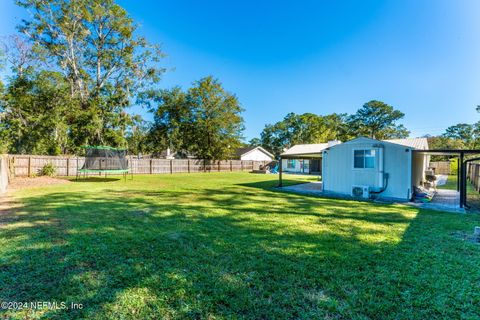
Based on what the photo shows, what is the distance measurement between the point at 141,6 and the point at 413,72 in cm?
1766

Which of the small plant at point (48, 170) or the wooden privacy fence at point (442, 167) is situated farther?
the wooden privacy fence at point (442, 167)

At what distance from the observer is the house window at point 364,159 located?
8.48m

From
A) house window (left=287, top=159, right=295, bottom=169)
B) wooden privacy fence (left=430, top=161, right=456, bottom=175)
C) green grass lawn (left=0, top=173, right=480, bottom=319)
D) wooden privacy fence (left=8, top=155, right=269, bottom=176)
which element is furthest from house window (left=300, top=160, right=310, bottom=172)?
green grass lawn (left=0, top=173, right=480, bottom=319)

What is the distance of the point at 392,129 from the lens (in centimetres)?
4053

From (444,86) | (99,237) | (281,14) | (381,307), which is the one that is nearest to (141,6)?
(281,14)

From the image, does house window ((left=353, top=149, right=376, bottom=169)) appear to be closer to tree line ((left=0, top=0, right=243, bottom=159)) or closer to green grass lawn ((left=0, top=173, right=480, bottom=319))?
green grass lawn ((left=0, top=173, right=480, bottom=319))

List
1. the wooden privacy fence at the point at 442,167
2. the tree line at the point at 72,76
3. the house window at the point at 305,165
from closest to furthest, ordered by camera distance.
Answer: the tree line at the point at 72,76
the wooden privacy fence at the point at 442,167
the house window at the point at 305,165

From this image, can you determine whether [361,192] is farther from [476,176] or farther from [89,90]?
[89,90]

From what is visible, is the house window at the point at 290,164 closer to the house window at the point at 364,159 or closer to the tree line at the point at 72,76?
the tree line at the point at 72,76

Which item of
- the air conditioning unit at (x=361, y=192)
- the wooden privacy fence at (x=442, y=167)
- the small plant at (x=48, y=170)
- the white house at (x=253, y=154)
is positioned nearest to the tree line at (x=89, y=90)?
the small plant at (x=48, y=170)

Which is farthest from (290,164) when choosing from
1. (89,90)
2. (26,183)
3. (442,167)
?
(26,183)

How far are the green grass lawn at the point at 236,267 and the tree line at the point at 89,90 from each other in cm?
1525

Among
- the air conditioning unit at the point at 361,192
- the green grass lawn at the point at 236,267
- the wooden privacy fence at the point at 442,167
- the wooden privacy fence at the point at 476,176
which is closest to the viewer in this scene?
the green grass lawn at the point at 236,267

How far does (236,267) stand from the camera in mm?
2588
